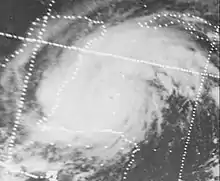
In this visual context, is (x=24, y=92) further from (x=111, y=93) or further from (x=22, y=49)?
(x=111, y=93)

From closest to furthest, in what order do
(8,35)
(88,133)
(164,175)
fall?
1. (8,35)
2. (88,133)
3. (164,175)

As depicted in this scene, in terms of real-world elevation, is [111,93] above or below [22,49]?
below

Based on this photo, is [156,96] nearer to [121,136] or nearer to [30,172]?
[121,136]

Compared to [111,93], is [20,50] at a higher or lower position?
higher

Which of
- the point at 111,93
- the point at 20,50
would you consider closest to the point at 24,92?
the point at 20,50

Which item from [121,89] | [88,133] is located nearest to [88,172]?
[88,133]

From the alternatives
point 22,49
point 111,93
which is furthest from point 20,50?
point 111,93

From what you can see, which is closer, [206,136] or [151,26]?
[151,26]

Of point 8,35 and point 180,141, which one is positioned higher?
point 8,35
